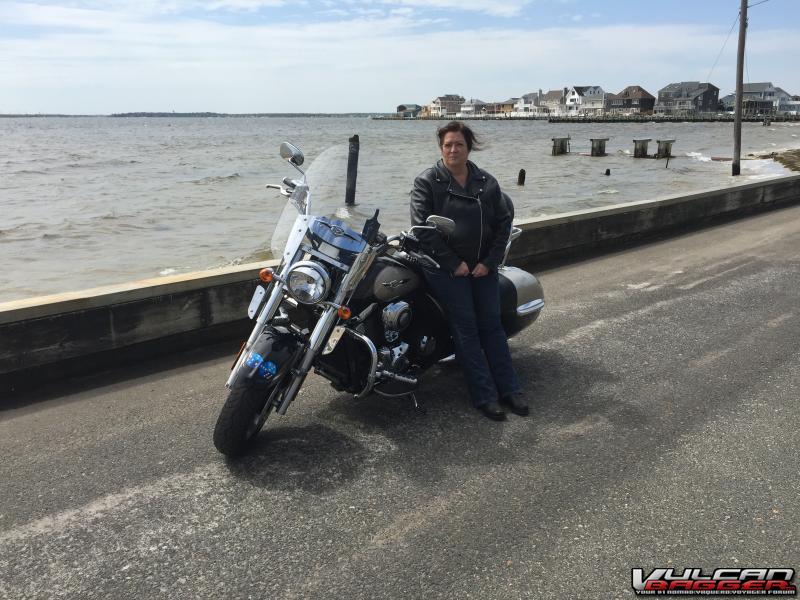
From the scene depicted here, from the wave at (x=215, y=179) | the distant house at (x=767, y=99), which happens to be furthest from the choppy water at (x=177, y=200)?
the distant house at (x=767, y=99)

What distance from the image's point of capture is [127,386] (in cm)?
486

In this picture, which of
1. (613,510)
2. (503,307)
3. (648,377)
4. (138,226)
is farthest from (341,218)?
(138,226)

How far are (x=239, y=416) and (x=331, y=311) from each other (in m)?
0.74

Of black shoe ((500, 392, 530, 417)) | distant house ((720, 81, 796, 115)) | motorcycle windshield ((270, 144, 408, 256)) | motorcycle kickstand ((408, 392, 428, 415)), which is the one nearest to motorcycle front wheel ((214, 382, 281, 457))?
motorcycle windshield ((270, 144, 408, 256))

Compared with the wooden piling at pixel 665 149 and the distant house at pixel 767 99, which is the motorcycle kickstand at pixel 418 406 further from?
the distant house at pixel 767 99

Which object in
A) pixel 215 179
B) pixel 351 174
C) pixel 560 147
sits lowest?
pixel 215 179

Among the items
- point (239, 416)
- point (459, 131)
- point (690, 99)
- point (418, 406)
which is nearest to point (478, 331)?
point (418, 406)

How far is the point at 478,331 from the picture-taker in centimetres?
466

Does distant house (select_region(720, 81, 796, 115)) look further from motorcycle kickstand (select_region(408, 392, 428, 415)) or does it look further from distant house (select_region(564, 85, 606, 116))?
motorcycle kickstand (select_region(408, 392, 428, 415))

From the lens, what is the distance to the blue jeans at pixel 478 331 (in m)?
4.48

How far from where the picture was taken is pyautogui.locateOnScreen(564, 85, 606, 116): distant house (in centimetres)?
17812

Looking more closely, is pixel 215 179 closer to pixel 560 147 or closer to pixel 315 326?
pixel 315 326

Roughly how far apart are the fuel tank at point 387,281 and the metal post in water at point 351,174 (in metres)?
0.46

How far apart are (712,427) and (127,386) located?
3895mm
